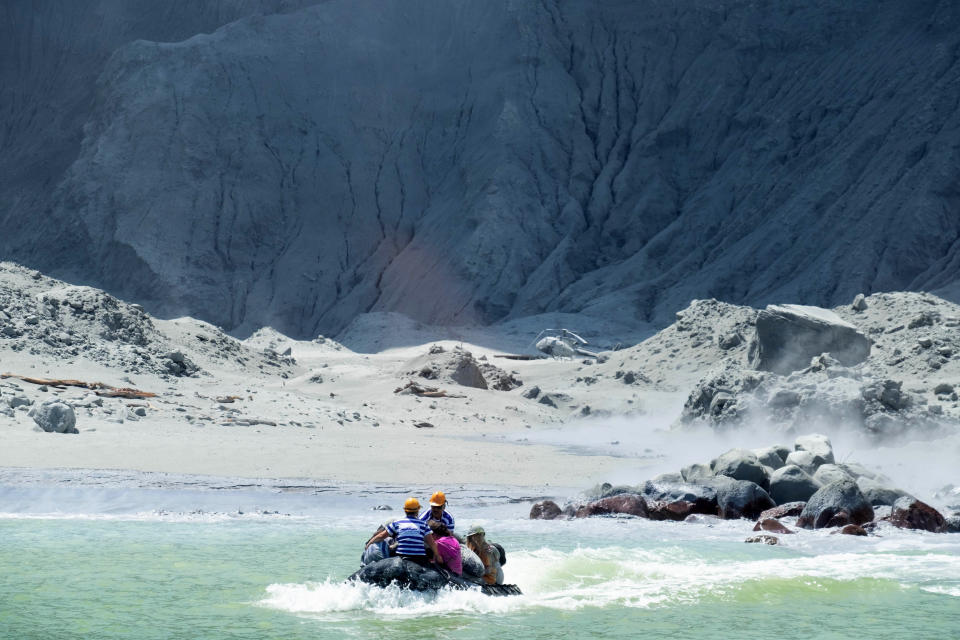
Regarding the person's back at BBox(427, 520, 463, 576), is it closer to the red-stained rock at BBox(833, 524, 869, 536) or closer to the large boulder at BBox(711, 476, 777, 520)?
the red-stained rock at BBox(833, 524, 869, 536)

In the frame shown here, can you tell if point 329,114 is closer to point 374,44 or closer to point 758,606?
point 374,44

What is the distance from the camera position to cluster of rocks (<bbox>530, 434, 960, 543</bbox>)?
1514 cm

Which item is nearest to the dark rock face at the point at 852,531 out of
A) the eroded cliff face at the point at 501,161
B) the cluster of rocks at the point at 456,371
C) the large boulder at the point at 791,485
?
the large boulder at the point at 791,485

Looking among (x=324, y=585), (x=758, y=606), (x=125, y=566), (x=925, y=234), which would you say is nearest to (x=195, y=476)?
(x=125, y=566)

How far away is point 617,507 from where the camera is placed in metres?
16.4

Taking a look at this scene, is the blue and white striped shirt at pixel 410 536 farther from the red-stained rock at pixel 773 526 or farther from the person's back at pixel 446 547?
the red-stained rock at pixel 773 526

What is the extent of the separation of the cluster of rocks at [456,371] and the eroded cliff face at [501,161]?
58.3 ft

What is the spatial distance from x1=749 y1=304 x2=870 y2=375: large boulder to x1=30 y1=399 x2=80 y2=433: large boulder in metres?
14.9

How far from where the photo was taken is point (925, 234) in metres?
48.9

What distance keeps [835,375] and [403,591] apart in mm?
15144

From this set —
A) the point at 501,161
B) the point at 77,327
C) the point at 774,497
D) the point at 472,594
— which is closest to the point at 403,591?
the point at 472,594

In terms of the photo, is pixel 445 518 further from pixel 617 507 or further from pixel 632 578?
pixel 617 507

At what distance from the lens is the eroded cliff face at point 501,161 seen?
54094mm

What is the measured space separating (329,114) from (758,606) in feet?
202
